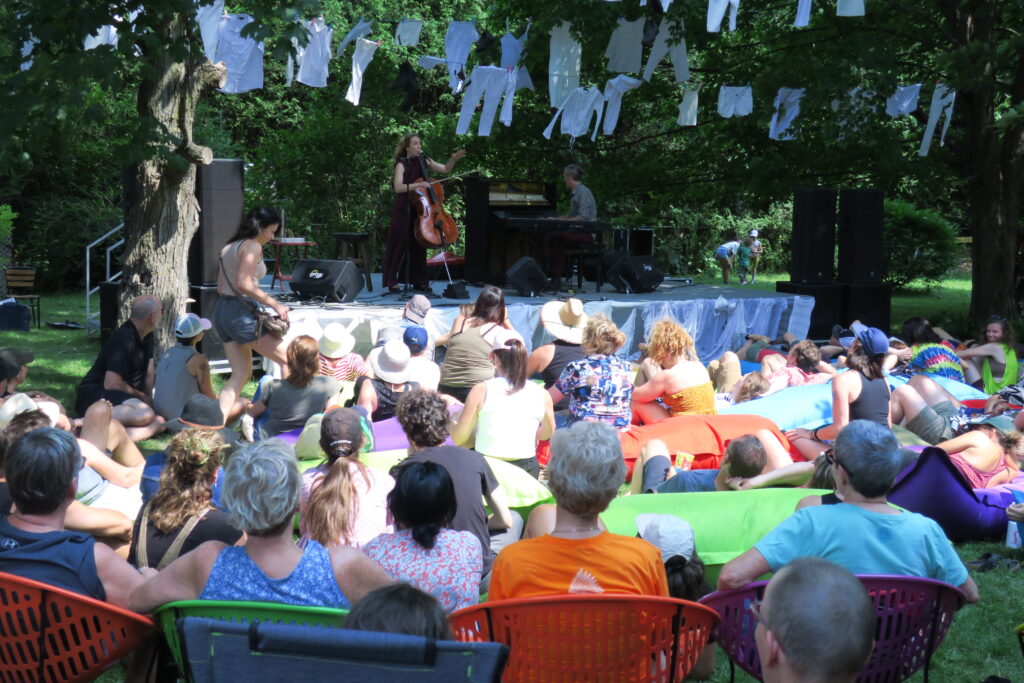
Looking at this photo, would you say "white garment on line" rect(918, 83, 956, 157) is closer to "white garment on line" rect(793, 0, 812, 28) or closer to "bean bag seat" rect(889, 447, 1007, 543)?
"white garment on line" rect(793, 0, 812, 28)

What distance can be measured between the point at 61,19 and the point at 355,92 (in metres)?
6.64

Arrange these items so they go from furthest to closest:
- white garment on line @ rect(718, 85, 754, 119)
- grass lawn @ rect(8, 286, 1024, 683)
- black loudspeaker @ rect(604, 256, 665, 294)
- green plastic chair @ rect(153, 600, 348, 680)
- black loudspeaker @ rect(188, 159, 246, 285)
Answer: black loudspeaker @ rect(604, 256, 665, 294) → white garment on line @ rect(718, 85, 754, 119) → black loudspeaker @ rect(188, 159, 246, 285) → grass lawn @ rect(8, 286, 1024, 683) → green plastic chair @ rect(153, 600, 348, 680)

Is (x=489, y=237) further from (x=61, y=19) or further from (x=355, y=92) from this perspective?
(x=61, y=19)

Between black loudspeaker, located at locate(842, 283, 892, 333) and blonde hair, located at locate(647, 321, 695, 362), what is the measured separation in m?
6.10

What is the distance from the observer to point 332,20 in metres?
21.1

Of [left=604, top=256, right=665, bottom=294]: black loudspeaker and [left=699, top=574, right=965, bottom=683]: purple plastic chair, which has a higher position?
[left=604, top=256, right=665, bottom=294]: black loudspeaker

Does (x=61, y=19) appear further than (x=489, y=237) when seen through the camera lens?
No

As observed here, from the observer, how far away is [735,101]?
1227 centimetres

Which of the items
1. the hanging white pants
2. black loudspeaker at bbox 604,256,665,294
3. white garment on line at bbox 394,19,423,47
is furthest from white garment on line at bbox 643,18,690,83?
white garment on line at bbox 394,19,423,47

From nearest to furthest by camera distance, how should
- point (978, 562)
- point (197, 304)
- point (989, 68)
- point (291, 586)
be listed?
point (291, 586) → point (978, 562) → point (197, 304) → point (989, 68)

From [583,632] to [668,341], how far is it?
4.10 meters

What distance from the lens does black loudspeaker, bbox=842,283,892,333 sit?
12.1 meters

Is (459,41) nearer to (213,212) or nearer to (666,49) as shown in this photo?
(666,49)

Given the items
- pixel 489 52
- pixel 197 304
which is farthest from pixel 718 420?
pixel 489 52
